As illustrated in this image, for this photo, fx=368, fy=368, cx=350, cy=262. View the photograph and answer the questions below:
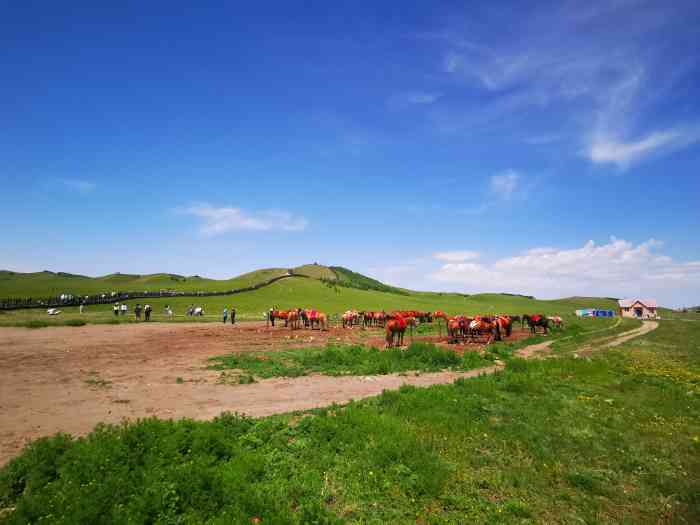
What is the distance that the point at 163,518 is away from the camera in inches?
249

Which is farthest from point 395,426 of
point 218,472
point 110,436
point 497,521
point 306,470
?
point 110,436

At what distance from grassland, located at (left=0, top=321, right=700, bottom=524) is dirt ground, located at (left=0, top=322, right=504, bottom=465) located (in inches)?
118

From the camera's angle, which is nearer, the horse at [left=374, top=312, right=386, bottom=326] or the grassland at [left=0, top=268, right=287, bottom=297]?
the horse at [left=374, top=312, right=386, bottom=326]

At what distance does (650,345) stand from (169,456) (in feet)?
131

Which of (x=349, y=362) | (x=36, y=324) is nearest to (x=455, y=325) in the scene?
(x=349, y=362)

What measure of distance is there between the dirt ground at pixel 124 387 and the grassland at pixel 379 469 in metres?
2.99

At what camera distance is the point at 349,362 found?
22.0 m

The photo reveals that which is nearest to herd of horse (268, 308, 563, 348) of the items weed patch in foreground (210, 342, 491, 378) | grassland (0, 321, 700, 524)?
weed patch in foreground (210, 342, 491, 378)

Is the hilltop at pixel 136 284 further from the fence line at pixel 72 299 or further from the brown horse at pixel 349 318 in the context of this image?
the brown horse at pixel 349 318

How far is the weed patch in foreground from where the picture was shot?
20205 millimetres

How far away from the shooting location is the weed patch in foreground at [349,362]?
20.2 metres

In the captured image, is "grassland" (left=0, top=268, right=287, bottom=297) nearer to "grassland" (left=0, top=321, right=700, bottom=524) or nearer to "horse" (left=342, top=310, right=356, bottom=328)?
"horse" (left=342, top=310, right=356, bottom=328)

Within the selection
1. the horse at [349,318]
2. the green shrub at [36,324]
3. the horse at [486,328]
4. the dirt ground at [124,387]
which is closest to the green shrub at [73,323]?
the green shrub at [36,324]

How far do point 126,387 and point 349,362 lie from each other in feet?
37.5
